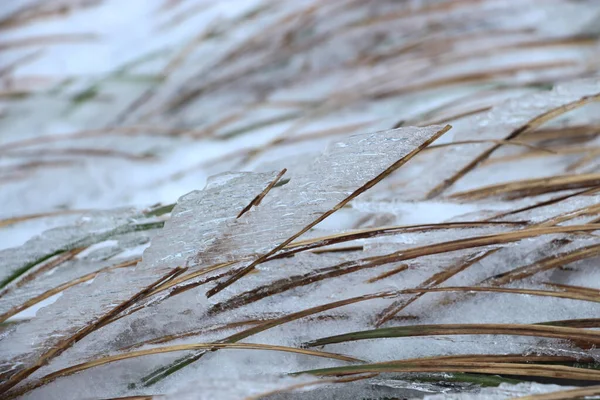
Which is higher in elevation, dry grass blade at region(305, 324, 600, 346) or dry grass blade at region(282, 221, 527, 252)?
dry grass blade at region(282, 221, 527, 252)

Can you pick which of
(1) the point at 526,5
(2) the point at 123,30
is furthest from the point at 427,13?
(2) the point at 123,30

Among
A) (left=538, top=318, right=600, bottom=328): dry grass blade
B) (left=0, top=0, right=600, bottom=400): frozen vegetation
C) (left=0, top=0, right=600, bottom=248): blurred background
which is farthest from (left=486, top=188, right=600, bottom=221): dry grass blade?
(left=0, top=0, right=600, bottom=248): blurred background

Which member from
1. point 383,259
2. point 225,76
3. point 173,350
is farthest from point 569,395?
point 225,76

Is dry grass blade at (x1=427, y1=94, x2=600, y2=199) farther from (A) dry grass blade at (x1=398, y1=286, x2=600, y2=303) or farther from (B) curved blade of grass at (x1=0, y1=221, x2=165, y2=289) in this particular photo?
(B) curved blade of grass at (x1=0, y1=221, x2=165, y2=289)

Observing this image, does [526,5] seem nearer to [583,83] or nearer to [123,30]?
[583,83]

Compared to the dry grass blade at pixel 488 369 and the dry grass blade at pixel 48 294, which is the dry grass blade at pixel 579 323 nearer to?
the dry grass blade at pixel 488 369

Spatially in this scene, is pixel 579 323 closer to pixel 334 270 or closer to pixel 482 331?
pixel 482 331
